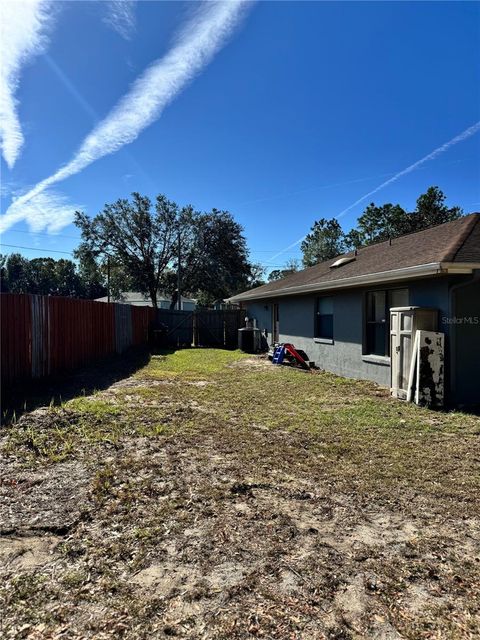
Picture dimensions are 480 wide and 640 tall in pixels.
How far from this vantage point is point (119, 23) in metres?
7.08

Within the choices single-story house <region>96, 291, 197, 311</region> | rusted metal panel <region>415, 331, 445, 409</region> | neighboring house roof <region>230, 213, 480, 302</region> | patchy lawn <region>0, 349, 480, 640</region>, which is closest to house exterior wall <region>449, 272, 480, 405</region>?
rusted metal panel <region>415, 331, 445, 409</region>

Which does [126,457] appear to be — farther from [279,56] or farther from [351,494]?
[279,56]

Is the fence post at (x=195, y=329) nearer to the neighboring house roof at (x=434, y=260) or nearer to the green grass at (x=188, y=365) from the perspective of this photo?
the green grass at (x=188, y=365)

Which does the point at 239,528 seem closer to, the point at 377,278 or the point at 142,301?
the point at 377,278

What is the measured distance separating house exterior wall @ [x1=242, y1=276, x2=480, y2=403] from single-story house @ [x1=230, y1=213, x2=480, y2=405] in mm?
15

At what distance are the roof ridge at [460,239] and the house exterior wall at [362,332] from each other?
1.32 feet

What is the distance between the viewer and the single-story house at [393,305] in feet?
20.8

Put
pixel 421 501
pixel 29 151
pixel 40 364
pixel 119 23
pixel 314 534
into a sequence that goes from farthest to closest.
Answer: pixel 29 151 → pixel 40 364 → pixel 119 23 → pixel 421 501 → pixel 314 534

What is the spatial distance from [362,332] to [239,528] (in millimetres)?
6876

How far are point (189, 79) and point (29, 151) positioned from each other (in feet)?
15.3

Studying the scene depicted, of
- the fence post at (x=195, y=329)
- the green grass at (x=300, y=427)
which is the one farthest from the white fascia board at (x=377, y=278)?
the fence post at (x=195, y=329)

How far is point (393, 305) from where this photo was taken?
8.09 meters

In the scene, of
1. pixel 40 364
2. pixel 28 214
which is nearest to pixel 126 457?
pixel 40 364

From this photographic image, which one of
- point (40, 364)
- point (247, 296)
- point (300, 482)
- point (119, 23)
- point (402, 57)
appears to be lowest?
point (300, 482)
